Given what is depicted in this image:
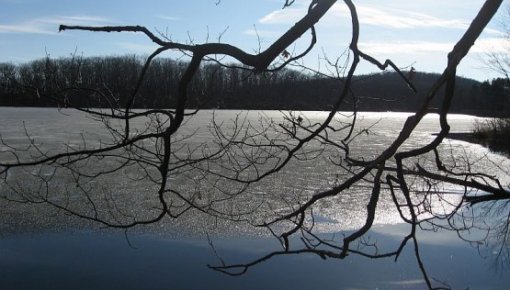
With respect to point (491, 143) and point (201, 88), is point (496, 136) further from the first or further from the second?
point (201, 88)

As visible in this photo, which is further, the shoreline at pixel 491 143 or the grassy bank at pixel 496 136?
the grassy bank at pixel 496 136

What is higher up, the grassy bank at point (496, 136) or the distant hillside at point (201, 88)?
the distant hillside at point (201, 88)

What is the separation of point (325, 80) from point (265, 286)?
361 cm

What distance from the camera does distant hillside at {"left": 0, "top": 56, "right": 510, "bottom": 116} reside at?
219cm

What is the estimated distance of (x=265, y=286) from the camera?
613 cm

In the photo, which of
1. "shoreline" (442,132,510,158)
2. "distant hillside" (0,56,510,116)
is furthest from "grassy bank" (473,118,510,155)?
"distant hillside" (0,56,510,116)

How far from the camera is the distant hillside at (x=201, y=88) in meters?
2.19

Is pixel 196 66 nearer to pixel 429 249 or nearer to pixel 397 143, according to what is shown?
pixel 397 143

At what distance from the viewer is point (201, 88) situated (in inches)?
102

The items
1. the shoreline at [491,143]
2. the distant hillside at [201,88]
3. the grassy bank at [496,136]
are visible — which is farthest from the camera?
the grassy bank at [496,136]

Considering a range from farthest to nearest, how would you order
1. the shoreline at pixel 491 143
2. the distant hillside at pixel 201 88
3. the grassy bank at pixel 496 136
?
the grassy bank at pixel 496 136 < the shoreline at pixel 491 143 < the distant hillside at pixel 201 88

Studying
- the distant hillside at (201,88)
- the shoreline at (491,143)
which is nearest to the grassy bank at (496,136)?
the shoreline at (491,143)

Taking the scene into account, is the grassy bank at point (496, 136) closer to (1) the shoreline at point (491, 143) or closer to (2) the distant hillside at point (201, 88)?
(1) the shoreline at point (491, 143)

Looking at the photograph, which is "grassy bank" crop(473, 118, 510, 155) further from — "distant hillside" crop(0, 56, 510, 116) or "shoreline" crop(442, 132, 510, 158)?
"distant hillside" crop(0, 56, 510, 116)
